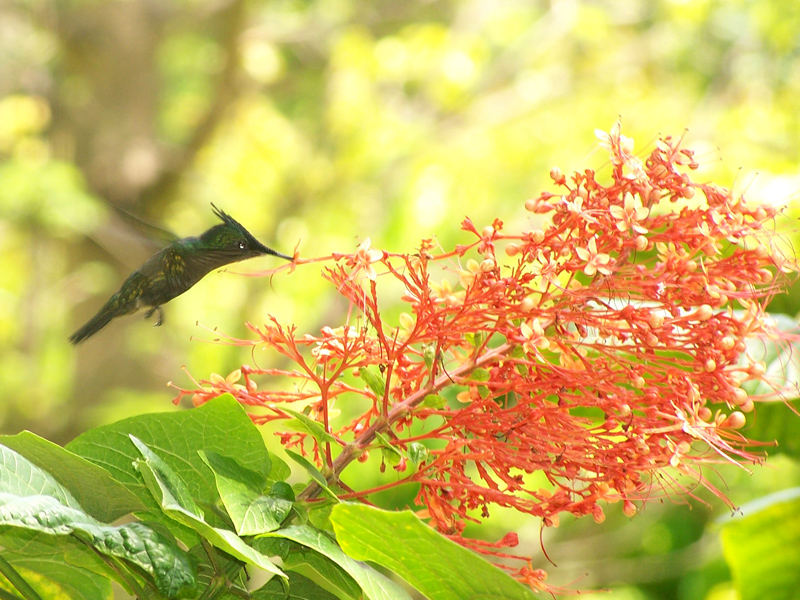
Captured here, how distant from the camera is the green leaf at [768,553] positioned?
1.62m

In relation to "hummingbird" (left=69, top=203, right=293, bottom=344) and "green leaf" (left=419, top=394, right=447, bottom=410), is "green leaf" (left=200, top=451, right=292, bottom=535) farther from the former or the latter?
"hummingbird" (left=69, top=203, right=293, bottom=344)

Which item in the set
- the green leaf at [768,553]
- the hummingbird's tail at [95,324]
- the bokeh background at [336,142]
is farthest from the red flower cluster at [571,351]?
the bokeh background at [336,142]

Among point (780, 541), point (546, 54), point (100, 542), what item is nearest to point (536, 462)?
point (100, 542)

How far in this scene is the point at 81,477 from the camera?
0.78m

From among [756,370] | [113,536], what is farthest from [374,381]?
[756,370]

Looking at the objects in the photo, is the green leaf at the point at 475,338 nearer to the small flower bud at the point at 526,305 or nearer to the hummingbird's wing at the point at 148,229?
the small flower bud at the point at 526,305

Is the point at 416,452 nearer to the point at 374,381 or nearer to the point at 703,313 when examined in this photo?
the point at 374,381

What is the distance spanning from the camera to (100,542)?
68cm

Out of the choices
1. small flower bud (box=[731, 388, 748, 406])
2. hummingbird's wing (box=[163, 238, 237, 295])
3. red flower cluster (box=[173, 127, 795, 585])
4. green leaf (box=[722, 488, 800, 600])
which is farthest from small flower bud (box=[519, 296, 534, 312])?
green leaf (box=[722, 488, 800, 600])

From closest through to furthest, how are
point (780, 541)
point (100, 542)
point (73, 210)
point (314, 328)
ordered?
point (100, 542), point (780, 541), point (73, 210), point (314, 328)

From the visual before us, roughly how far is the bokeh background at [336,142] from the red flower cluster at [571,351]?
3.26 meters

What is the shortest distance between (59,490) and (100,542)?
10 centimetres

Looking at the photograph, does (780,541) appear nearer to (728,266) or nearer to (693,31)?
(728,266)

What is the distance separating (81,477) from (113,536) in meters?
0.11
